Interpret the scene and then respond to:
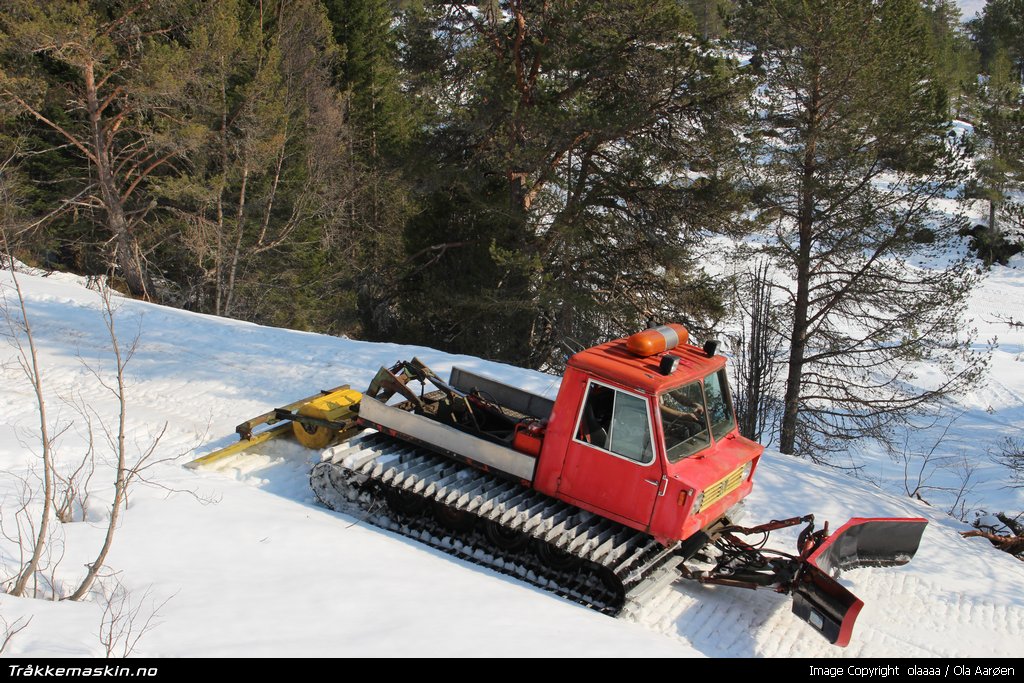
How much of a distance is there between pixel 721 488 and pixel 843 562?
1291mm

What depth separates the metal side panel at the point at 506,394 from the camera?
7.99m

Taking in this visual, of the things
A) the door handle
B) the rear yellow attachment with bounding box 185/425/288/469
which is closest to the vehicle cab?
the door handle

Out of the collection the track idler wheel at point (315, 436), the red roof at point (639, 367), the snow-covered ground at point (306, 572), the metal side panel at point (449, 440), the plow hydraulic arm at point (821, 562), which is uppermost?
the red roof at point (639, 367)

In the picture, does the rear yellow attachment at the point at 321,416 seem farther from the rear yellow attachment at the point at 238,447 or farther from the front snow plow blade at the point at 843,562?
the front snow plow blade at the point at 843,562

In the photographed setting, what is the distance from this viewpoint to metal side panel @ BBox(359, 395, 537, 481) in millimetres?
6742

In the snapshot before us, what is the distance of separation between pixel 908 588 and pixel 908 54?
10.7 metres

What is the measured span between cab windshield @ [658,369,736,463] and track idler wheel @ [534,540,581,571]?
115cm

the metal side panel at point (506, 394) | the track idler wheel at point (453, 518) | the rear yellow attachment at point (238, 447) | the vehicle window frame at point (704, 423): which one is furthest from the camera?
the metal side panel at point (506, 394)

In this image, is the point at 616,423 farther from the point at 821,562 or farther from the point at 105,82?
the point at 105,82

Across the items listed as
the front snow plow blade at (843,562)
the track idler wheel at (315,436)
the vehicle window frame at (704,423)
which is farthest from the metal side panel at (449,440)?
the front snow plow blade at (843,562)

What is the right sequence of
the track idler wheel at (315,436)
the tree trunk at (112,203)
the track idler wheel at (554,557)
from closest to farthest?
the track idler wheel at (554,557), the track idler wheel at (315,436), the tree trunk at (112,203)

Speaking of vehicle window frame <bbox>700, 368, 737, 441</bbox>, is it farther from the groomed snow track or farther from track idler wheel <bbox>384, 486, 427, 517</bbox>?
track idler wheel <bbox>384, 486, 427, 517</bbox>

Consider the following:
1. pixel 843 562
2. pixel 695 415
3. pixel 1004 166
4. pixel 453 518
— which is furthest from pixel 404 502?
pixel 1004 166

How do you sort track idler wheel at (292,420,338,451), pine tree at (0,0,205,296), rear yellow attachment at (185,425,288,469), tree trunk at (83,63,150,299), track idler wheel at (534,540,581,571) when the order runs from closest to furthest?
1. track idler wheel at (534,540,581,571)
2. rear yellow attachment at (185,425,288,469)
3. track idler wheel at (292,420,338,451)
4. pine tree at (0,0,205,296)
5. tree trunk at (83,63,150,299)
